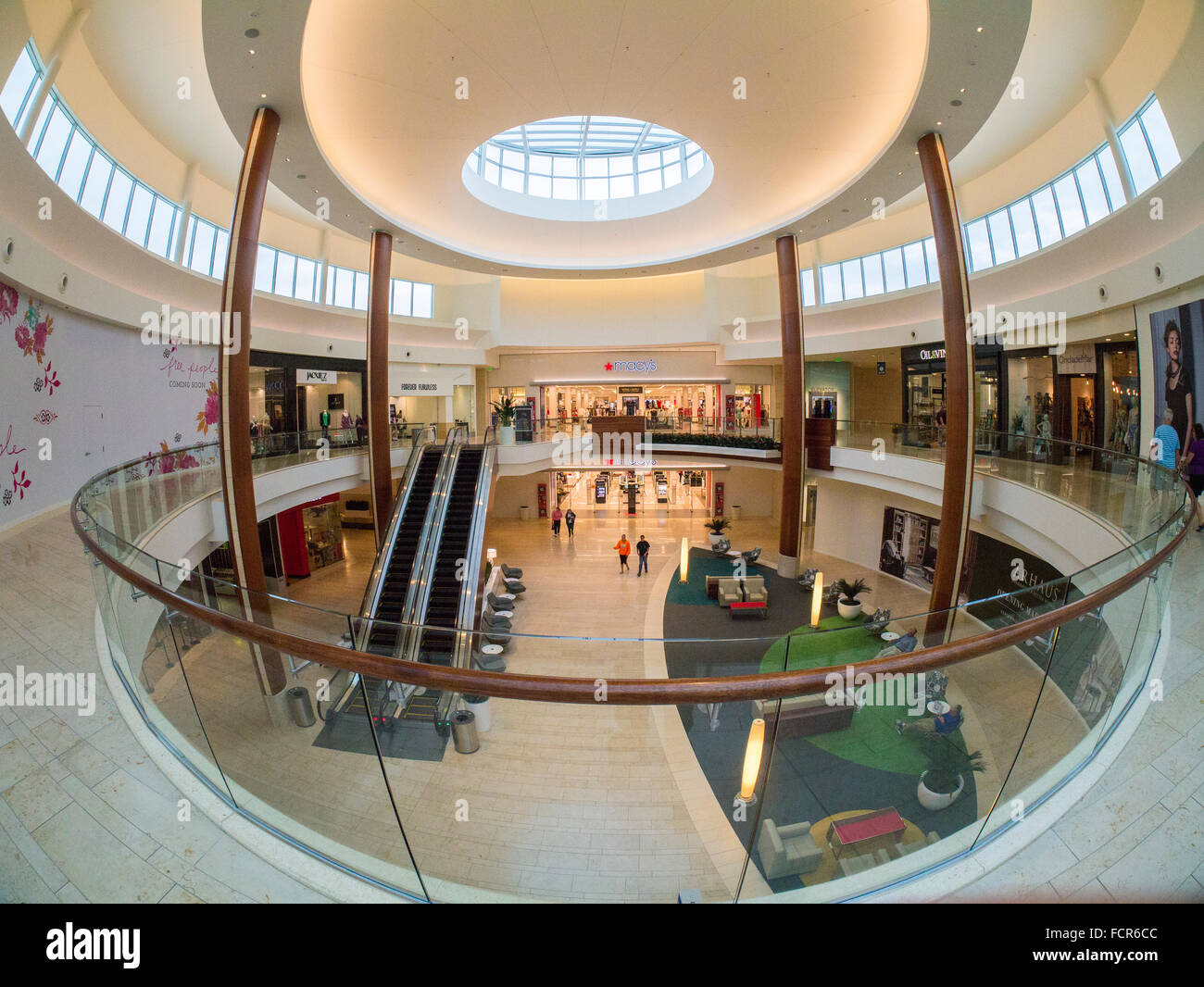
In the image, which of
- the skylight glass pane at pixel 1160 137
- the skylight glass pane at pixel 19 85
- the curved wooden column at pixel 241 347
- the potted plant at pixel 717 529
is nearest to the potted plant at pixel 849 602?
the potted plant at pixel 717 529

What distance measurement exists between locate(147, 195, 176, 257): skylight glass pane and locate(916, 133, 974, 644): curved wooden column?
18007 mm

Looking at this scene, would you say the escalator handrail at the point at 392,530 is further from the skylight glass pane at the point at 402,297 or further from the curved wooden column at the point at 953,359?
the curved wooden column at the point at 953,359

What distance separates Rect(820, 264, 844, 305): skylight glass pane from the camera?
2259cm

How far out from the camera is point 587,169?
20.6 m

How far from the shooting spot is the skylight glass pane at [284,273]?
66.4 feet

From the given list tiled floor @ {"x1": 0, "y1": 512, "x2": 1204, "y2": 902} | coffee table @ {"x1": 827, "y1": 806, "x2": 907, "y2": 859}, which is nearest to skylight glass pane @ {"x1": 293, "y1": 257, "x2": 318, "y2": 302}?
tiled floor @ {"x1": 0, "y1": 512, "x2": 1204, "y2": 902}

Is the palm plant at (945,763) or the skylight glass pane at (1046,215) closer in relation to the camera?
the palm plant at (945,763)

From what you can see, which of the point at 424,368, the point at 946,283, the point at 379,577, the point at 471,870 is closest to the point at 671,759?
the point at 471,870

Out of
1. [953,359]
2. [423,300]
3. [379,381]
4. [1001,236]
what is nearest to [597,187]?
[423,300]

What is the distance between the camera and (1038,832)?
7.41ft

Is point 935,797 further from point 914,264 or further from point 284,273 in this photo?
point 284,273

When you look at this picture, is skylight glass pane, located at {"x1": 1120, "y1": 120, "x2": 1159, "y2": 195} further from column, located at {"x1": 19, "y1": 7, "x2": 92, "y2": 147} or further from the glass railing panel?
column, located at {"x1": 19, "y1": 7, "x2": 92, "y2": 147}

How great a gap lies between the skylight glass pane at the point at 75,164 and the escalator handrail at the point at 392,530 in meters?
8.55

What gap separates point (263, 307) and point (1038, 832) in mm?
21897
